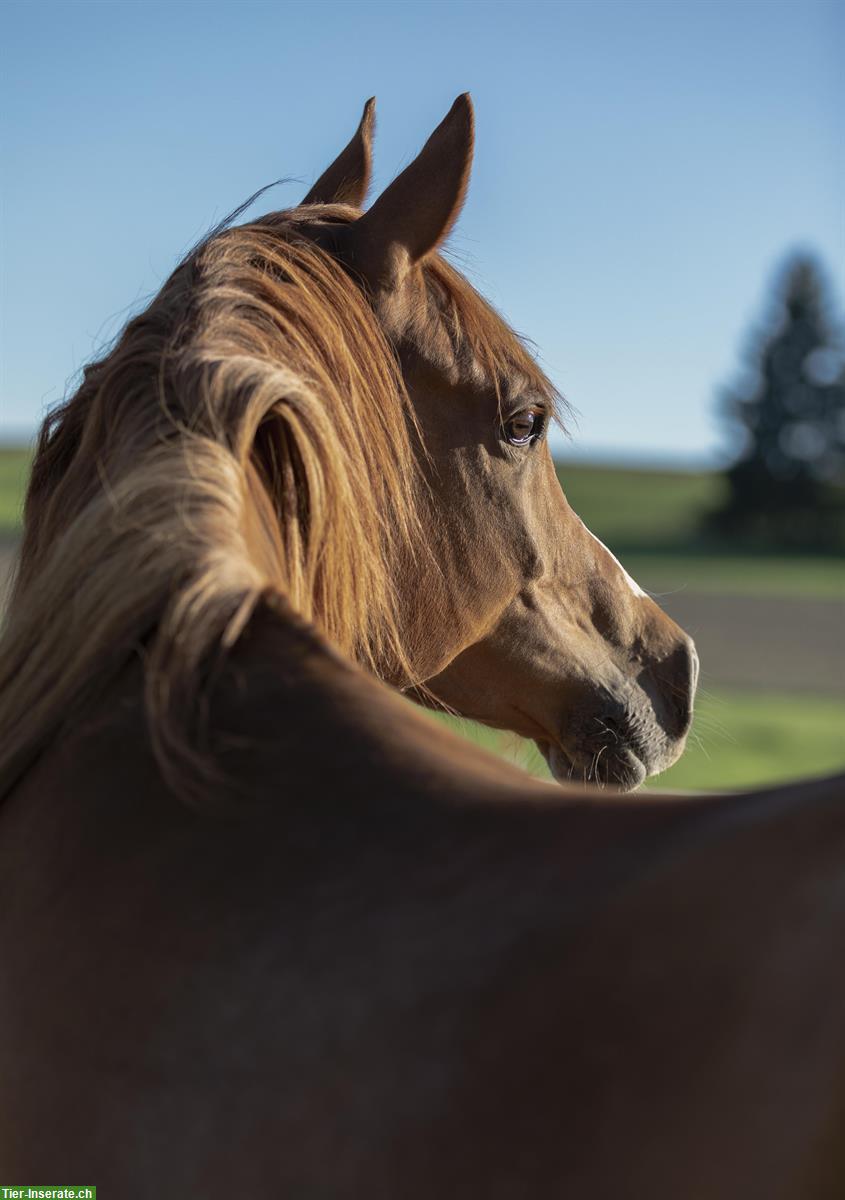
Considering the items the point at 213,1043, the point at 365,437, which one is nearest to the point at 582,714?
the point at 365,437

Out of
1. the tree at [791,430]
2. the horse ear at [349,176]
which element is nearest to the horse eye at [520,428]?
the horse ear at [349,176]

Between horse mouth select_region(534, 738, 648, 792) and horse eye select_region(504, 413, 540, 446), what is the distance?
1.89 ft

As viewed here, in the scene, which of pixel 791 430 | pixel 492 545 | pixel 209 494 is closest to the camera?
pixel 209 494

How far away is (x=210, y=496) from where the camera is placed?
115 centimetres

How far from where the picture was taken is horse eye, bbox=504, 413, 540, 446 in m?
1.89

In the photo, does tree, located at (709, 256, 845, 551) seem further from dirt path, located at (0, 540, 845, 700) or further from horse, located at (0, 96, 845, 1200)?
horse, located at (0, 96, 845, 1200)

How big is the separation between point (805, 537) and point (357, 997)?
5435 cm

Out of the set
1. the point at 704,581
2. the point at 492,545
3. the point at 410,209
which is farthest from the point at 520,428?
the point at 704,581

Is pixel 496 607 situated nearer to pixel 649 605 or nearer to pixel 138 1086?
pixel 649 605

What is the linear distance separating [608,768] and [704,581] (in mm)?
35136

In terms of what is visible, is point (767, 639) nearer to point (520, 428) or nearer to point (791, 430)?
point (520, 428)

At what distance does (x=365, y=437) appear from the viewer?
1518 millimetres

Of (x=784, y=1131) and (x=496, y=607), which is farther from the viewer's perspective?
(x=496, y=607)

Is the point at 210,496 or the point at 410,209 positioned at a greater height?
the point at 410,209
